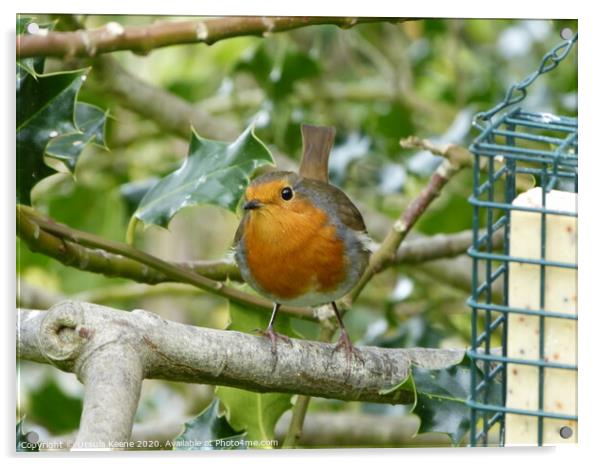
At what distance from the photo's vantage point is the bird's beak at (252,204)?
186 centimetres

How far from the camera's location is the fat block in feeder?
174 cm

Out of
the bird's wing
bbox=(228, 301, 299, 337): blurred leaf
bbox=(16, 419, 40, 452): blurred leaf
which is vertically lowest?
bbox=(16, 419, 40, 452): blurred leaf

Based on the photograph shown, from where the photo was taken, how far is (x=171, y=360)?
5.36 ft

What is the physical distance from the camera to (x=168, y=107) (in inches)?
102

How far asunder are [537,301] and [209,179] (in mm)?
660

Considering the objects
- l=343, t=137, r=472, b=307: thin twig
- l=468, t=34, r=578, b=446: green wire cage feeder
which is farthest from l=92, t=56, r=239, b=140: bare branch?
l=468, t=34, r=578, b=446: green wire cage feeder

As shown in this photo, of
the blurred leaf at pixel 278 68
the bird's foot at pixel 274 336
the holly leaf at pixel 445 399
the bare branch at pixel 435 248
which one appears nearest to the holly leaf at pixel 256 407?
the bird's foot at pixel 274 336

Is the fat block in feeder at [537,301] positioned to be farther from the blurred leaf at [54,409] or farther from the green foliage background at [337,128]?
the blurred leaf at [54,409]

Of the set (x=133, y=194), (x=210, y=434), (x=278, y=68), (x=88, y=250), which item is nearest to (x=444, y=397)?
(x=210, y=434)

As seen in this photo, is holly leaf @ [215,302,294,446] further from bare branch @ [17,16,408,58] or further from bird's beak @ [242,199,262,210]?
bare branch @ [17,16,408,58]

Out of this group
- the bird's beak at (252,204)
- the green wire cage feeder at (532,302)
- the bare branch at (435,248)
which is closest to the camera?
the green wire cage feeder at (532,302)

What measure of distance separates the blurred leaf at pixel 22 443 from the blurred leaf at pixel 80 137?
507 mm

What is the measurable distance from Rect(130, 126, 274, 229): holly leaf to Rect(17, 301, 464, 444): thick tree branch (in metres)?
0.28
